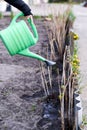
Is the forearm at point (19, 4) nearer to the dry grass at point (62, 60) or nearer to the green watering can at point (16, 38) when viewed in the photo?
the green watering can at point (16, 38)

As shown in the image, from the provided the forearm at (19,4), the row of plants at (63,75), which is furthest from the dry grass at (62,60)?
the forearm at (19,4)

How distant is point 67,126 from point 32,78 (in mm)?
1835

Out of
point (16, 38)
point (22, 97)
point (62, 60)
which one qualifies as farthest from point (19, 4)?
point (62, 60)

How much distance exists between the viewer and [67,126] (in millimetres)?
4258

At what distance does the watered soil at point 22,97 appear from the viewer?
444 cm

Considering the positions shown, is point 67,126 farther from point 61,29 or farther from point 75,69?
point 61,29

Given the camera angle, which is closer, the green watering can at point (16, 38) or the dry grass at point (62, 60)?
the green watering can at point (16, 38)

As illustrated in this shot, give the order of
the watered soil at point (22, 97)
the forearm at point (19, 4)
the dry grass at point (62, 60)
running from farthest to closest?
the dry grass at point (62, 60) → the watered soil at point (22, 97) → the forearm at point (19, 4)

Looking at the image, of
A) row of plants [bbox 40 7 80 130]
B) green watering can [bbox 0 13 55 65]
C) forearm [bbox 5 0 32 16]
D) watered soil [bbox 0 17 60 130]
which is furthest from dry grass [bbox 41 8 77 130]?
forearm [bbox 5 0 32 16]

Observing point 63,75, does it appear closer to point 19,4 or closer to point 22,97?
point 22,97

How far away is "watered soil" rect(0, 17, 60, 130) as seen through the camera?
14.6 ft

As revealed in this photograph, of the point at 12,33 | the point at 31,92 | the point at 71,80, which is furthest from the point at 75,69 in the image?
the point at 12,33

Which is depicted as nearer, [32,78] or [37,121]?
[37,121]

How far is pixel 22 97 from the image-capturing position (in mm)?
5211
